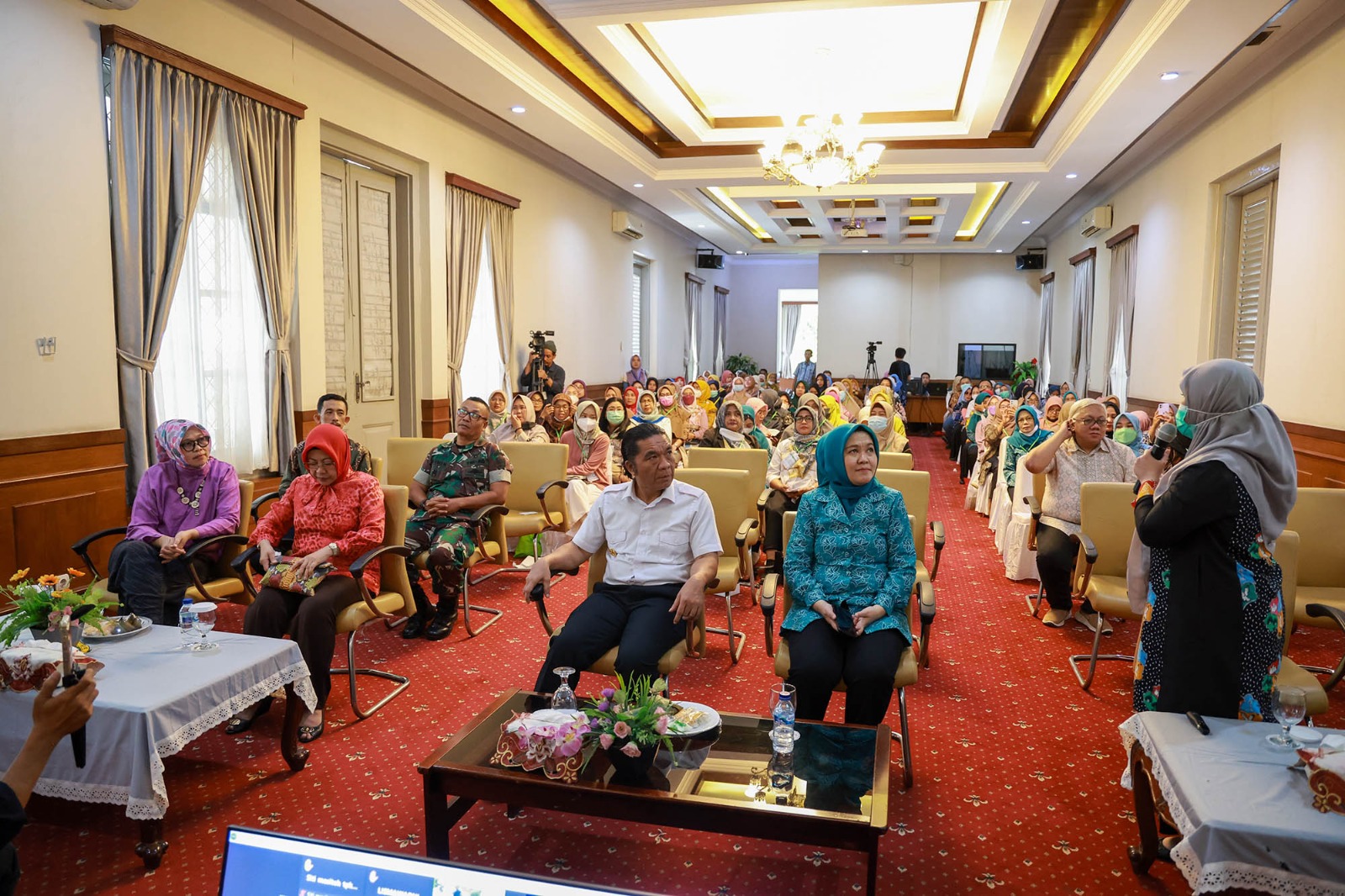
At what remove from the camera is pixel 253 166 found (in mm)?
5863

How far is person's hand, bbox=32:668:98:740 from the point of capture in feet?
4.89

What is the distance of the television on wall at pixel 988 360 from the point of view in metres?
18.7

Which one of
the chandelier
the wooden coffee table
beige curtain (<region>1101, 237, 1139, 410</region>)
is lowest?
the wooden coffee table

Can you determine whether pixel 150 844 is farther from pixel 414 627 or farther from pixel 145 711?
pixel 414 627

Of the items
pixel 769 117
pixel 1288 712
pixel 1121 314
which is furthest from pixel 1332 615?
pixel 1121 314

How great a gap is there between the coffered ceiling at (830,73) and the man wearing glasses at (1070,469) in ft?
8.64

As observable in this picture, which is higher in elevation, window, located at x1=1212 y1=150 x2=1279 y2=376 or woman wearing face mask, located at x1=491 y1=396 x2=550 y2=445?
window, located at x1=1212 y1=150 x2=1279 y2=376

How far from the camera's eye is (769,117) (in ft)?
29.6

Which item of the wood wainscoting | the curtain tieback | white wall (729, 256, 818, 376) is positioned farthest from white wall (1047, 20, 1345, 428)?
white wall (729, 256, 818, 376)

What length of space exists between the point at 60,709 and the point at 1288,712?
2768 millimetres

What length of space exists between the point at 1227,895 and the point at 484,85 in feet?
23.2

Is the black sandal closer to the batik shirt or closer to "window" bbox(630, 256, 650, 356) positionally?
the batik shirt

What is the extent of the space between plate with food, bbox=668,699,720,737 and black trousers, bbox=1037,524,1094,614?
118 inches

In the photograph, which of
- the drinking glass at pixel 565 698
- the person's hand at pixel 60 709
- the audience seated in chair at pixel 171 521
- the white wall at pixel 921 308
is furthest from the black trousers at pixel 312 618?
the white wall at pixel 921 308
